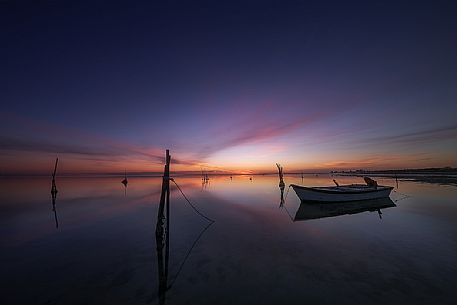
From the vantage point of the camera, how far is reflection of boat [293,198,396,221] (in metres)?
22.8

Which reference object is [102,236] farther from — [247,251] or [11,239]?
[247,251]

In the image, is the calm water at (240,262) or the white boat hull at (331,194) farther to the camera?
the white boat hull at (331,194)

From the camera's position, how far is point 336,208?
1051 inches

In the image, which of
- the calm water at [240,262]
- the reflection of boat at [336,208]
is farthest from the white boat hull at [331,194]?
the calm water at [240,262]

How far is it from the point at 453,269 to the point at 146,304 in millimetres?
13272

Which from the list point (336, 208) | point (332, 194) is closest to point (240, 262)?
point (336, 208)

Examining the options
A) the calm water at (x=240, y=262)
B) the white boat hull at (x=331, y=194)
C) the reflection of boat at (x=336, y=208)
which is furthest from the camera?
the white boat hull at (x=331, y=194)

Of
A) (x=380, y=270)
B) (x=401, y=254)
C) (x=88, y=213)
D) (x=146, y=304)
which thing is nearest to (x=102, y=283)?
(x=146, y=304)

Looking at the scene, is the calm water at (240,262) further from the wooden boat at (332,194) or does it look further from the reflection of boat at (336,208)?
the wooden boat at (332,194)

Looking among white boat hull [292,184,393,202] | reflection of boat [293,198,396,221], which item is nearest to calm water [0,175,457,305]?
reflection of boat [293,198,396,221]

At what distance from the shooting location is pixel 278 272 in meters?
9.77

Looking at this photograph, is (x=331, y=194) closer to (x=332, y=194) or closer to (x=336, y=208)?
(x=332, y=194)

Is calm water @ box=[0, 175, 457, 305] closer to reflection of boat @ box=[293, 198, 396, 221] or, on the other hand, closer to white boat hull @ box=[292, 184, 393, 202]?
reflection of boat @ box=[293, 198, 396, 221]

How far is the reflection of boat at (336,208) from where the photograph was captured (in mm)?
22831
